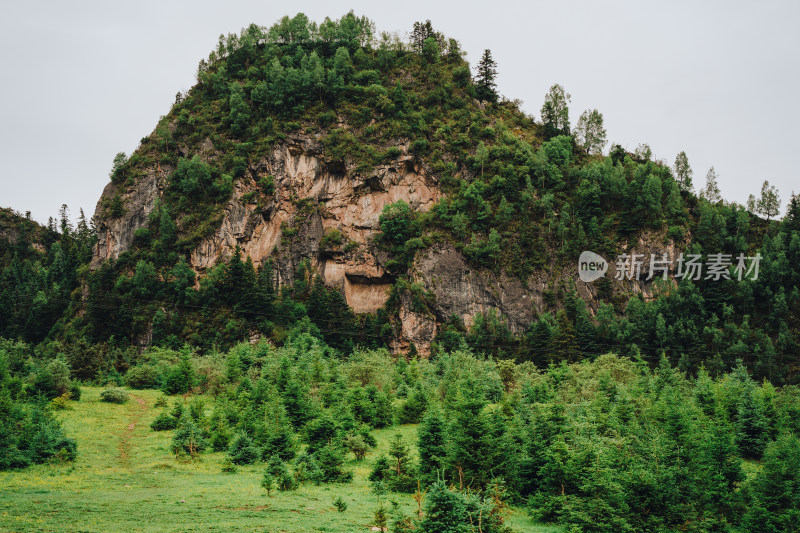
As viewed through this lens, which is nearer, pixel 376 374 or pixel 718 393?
pixel 718 393

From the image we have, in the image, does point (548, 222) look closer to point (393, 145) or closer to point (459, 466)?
point (393, 145)

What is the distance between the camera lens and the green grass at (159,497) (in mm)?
24844

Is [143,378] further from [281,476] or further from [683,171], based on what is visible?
[683,171]

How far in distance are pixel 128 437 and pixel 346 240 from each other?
79.7 meters

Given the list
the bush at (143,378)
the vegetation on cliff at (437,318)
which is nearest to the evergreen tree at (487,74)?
the vegetation on cliff at (437,318)

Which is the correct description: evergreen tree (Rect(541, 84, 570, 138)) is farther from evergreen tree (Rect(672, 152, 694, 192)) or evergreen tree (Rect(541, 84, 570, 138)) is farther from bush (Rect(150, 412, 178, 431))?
bush (Rect(150, 412, 178, 431))

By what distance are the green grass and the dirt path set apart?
0.07 meters

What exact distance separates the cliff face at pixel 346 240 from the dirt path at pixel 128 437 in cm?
5407

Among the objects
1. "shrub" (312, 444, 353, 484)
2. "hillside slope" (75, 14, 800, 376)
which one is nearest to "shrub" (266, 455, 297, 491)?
"shrub" (312, 444, 353, 484)

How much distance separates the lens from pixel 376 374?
75.8m

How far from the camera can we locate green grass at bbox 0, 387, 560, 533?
2484cm

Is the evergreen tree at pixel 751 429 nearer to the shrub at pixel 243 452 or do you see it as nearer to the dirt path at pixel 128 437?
the shrub at pixel 243 452

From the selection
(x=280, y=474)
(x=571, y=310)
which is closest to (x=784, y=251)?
(x=571, y=310)

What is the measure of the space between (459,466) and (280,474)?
9.83m
